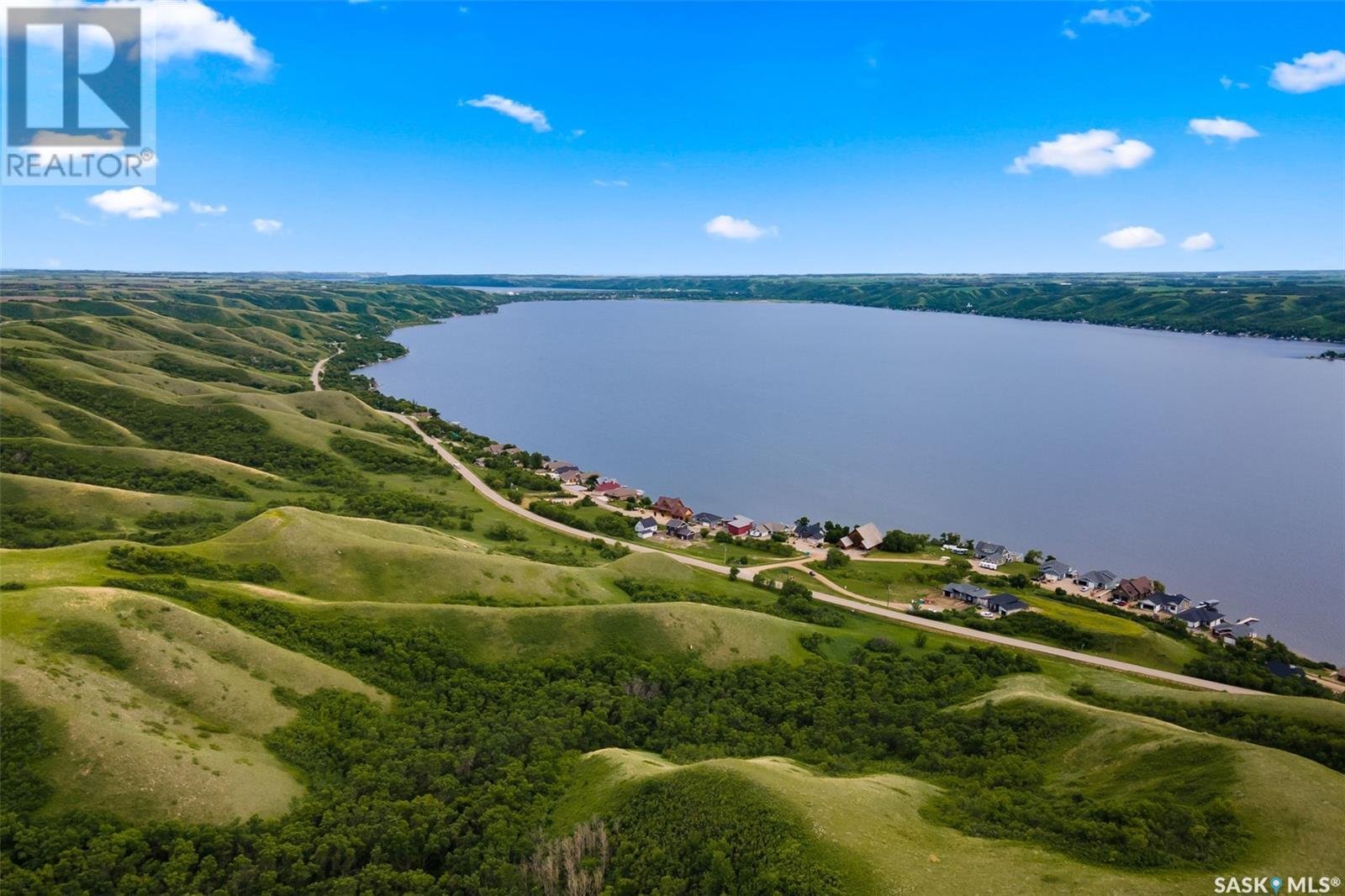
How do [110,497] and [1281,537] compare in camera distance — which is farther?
[1281,537]

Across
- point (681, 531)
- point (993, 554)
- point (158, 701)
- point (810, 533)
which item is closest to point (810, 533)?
point (810, 533)

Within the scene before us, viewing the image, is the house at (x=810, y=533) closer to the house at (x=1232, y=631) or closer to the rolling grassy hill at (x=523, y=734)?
the rolling grassy hill at (x=523, y=734)

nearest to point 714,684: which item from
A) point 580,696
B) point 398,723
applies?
point 580,696

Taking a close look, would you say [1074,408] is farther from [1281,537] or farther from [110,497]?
[110,497]

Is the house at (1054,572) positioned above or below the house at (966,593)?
above

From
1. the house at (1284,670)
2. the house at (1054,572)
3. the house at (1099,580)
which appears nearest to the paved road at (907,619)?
the house at (1284,670)

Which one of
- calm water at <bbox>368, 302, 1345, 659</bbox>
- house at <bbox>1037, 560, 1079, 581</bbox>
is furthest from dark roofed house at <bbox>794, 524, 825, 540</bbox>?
house at <bbox>1037, 560, 1079, 581</bbox>
